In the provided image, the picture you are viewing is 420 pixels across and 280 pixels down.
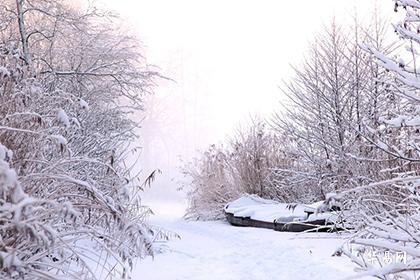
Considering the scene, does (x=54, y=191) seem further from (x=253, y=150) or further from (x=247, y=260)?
(x=253, y=150)

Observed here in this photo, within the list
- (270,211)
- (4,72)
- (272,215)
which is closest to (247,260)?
(272,215)

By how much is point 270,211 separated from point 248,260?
346cm

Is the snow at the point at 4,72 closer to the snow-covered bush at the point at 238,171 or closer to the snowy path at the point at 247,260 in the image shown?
the snowy path at the point at 247,260

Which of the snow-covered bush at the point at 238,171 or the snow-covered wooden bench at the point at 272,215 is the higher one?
the snow-covered bush at the point at 238,171

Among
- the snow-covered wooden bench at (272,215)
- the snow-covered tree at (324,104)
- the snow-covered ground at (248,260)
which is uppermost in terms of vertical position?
the snow-covered tree at (324,104)

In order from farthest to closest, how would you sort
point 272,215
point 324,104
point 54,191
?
1. point 324,104
2. point 272,215
3. point 54,191

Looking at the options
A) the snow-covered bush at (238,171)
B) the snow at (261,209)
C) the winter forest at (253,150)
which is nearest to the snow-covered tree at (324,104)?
the winter forest at (253,150)

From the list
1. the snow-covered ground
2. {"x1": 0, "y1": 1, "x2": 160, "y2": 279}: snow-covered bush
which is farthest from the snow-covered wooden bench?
{"x1": 0, "y1": 1, "x2": 160, "y2": 279}: snow-covered bush

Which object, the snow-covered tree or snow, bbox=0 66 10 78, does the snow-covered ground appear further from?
the snow-covered tree

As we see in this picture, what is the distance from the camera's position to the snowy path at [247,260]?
434 centimetres

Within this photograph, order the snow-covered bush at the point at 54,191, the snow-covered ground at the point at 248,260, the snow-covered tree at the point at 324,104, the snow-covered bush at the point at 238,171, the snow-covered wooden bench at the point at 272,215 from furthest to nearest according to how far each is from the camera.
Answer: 1. the snow-covered bush at the point at 238,171
2. the snow-covered tree at the point at 324,104
3. the snow-covered wooden bench at the point at 272,215
4. the snow-covered ground at the point at 248,260
5. the snow-covered bush at the point at 54,191

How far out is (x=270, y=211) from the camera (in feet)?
28.3

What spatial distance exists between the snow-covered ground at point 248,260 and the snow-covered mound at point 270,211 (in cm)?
50

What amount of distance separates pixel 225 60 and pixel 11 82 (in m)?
42.3
